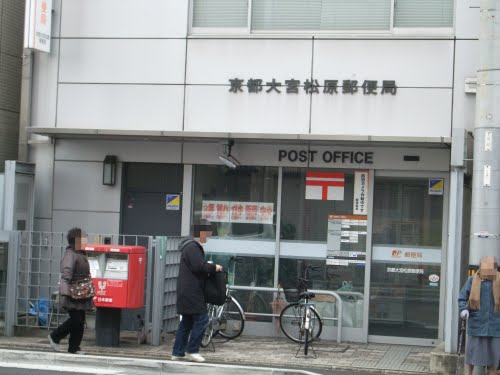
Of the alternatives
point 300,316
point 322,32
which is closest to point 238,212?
point 300,316

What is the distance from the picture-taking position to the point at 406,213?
13.3m

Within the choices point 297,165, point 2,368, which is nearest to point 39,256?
point 2,368

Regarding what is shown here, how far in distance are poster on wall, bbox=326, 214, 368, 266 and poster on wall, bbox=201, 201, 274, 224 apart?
108 centimetres

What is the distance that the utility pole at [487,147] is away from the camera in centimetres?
1007

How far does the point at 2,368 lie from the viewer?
32.5ft

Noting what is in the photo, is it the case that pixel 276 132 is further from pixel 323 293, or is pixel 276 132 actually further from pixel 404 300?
pixel 404 300

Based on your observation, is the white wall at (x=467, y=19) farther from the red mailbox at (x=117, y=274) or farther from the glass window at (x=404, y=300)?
the red mailbox at (x=117, y=274)

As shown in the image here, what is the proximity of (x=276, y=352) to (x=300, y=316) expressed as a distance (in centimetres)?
76

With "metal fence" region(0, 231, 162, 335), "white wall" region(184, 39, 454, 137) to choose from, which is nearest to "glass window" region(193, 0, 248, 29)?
"white wall" region(184, 39, 454, 137)

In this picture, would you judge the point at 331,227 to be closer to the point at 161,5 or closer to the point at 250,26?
the point at 250,26

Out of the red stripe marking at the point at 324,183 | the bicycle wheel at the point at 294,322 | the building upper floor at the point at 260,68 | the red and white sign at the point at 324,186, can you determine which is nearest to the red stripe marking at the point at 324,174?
the red and white sign at the point at 324,186

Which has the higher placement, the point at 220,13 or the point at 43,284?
the point at 220,13

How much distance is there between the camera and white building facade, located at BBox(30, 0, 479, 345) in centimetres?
1298

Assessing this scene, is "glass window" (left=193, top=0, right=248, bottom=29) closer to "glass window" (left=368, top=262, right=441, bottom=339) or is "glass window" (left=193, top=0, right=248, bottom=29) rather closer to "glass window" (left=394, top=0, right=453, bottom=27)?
"glass window" (left=394, top=0, right=453, bottom=27)
